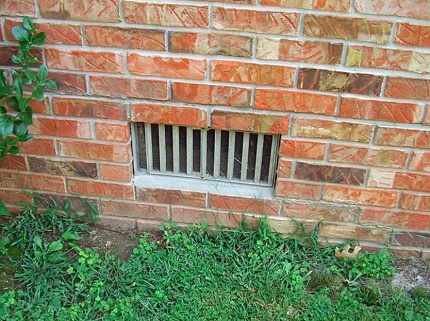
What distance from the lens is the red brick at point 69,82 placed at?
2193 millimetres

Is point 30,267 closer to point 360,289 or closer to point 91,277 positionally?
point 91,277

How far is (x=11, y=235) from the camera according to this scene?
249cm

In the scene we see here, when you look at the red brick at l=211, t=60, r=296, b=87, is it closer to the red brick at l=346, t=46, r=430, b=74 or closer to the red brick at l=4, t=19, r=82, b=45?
the red brick at l=346, t=46, r=430, b=74

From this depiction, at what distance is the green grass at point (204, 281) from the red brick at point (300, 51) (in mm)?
825

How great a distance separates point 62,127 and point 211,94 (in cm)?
71

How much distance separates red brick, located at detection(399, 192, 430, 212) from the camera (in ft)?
7.52

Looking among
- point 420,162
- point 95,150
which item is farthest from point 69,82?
point 420,162

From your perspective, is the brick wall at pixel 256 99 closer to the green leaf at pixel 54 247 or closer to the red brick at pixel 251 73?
the red brick at pixel 251 73

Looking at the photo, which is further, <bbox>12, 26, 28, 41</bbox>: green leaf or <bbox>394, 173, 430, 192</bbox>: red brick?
<bbox>394, 173, 430, 192</bbox>: red brick

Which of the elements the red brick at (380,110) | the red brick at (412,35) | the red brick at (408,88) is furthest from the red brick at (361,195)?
the red brick at (412,35)

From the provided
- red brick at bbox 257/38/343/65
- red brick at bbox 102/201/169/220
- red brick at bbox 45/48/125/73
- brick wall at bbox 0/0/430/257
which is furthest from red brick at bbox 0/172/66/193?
red brick at bbox 257/38/343/65

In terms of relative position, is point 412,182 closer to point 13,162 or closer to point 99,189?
point 99,189

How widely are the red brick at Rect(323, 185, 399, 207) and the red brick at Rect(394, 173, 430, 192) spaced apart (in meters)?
0.05

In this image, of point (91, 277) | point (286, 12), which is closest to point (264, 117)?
point (286, 12)
